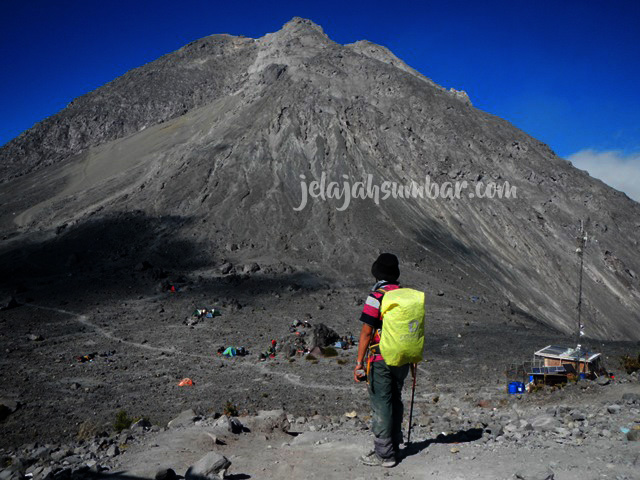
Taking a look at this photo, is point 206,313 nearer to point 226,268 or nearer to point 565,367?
point 226,268

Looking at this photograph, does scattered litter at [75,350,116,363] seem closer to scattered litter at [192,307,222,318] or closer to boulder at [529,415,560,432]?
scattered litter at [192,307,222,318]

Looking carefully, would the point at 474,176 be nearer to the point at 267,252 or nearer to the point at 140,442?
the point at 267,252

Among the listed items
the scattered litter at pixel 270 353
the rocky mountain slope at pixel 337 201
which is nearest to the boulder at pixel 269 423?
the scattered litter at pixel 270 353

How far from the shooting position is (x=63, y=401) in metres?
15.1

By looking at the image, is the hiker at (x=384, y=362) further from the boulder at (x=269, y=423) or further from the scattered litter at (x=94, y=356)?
the scattered litter at (x=94, y=356)

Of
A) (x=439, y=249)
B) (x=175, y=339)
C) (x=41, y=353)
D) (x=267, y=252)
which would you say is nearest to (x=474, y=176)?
(x=439, y=249)

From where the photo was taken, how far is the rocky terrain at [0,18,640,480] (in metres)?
7.36

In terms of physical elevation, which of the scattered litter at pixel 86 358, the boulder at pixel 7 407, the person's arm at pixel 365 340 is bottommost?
the boulder at pixel 7 407

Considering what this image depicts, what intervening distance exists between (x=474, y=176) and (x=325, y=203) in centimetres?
1670

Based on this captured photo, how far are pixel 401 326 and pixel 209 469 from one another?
2.57 m

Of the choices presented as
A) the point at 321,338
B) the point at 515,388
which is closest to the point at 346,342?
the point at 321,338

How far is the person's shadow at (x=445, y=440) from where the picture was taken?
6195 millimetres

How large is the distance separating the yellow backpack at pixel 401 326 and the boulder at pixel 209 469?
214 centimetres

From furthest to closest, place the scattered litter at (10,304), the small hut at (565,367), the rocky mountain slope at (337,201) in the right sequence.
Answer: the rocky mountain slope at (337,201) → the scattered litter at (10,304) → the small hut at (565,367)
